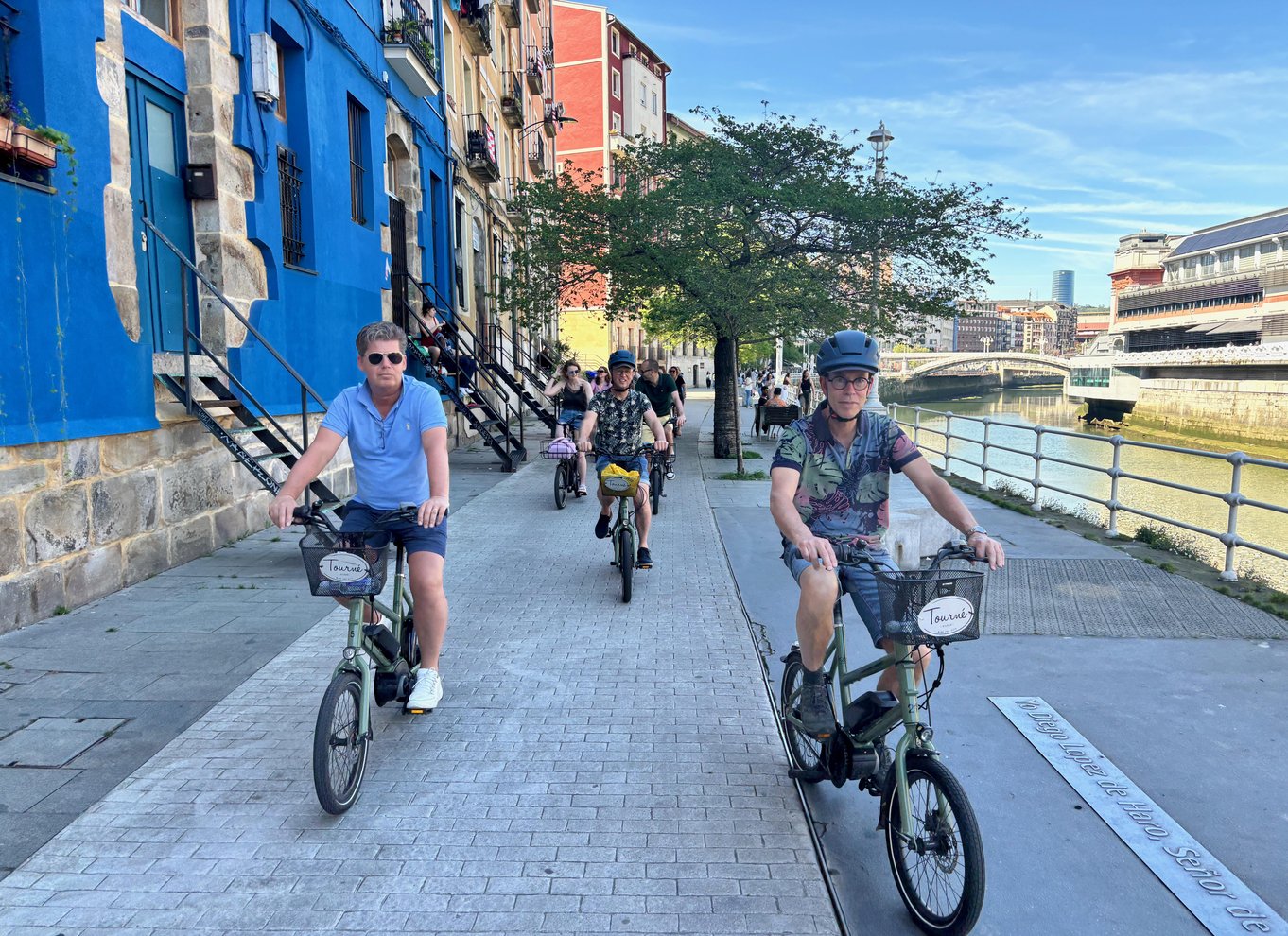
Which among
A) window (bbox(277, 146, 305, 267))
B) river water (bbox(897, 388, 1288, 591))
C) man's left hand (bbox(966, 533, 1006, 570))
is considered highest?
window (bbox(277, 146, 305, 267))

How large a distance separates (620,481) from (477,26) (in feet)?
49.2

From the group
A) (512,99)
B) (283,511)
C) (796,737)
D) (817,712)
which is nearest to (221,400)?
(283,511)

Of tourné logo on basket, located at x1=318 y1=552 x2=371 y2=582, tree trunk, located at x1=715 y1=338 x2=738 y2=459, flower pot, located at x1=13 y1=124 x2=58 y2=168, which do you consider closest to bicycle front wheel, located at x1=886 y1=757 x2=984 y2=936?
tourné logo on basket, located at x1=318 y1=552 x2=371 y2=582

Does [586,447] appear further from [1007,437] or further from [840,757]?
[1007,437]

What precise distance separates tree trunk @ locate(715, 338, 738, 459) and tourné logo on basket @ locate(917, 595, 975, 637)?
49.8 ft

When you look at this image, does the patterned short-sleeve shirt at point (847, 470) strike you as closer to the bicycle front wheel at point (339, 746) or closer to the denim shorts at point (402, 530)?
the denim shorts at point (402, 530)

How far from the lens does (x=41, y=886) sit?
2.79m

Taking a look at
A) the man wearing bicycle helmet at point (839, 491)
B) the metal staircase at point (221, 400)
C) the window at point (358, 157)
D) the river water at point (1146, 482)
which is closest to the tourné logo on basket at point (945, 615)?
the man wearing bicycle helmet at point (839, 491)

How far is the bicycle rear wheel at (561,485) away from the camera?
10672mm

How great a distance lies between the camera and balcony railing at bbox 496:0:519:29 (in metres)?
22.7

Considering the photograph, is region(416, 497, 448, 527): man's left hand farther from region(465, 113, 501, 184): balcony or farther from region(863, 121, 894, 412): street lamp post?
region(465, 113, 501, 184): balcony

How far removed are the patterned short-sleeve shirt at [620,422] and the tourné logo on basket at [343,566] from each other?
3964 mm

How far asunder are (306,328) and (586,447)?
4714 millimetres

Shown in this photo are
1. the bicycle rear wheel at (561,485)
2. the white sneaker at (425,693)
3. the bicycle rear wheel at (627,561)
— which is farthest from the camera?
the bicycle rear wheel at (561,485)
